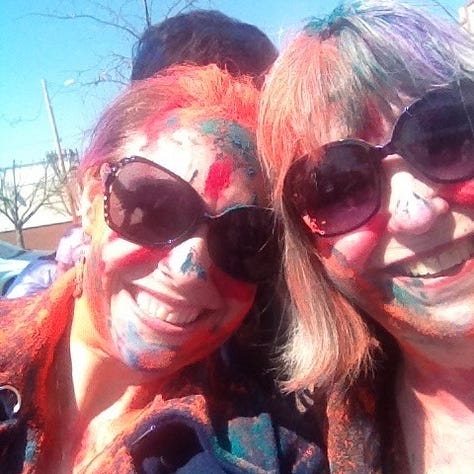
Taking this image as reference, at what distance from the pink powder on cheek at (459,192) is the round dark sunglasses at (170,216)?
47 cm

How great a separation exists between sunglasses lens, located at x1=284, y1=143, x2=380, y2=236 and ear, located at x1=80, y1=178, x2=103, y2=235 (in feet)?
1.74

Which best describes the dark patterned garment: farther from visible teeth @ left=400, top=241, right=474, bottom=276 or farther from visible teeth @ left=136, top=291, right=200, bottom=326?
visible teeth @ left=400, top=241, right=474, bottom=276

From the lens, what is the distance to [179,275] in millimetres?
1676

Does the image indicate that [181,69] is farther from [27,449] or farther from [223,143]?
[27,449]

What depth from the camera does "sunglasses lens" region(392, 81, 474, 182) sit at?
1425 mm

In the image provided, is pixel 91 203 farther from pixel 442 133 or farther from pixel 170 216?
pixel 442 133

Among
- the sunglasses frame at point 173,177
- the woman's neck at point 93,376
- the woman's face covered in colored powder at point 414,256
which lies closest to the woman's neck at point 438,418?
the woman's face covered in colored powder at point 414,256

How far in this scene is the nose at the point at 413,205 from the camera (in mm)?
1449

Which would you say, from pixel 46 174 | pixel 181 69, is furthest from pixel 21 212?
pixel 181 69

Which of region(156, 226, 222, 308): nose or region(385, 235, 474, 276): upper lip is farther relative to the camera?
region(156, 226, 222, 308): nose

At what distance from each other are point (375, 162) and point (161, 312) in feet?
2.07

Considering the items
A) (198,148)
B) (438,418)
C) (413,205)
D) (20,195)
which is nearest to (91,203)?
(198,148)

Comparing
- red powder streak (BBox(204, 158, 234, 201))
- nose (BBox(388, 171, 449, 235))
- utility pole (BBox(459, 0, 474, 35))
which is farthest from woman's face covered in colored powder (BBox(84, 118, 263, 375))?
utility pole (BBox(459, 0, 474, 35))

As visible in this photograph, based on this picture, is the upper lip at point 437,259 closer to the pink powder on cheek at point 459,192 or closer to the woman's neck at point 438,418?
the pink powder on cheek at point 459,192
